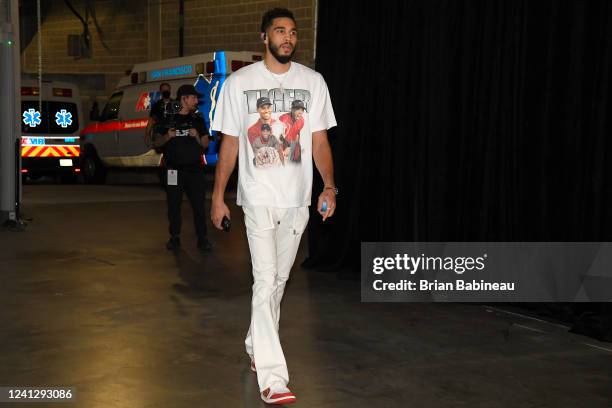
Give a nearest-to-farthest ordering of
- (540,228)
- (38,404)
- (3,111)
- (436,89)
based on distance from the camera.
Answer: (38,404)
(540,228)
(436,89)
(3,111)

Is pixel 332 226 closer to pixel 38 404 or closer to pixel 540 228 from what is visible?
pixel 540 228

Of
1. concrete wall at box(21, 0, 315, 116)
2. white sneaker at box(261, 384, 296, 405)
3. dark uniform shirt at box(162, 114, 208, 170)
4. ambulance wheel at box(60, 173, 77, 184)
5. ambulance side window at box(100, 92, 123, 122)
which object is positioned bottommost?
ambulance wheel at box(60, 173, 77, 184)

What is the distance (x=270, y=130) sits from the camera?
4547 millimetres

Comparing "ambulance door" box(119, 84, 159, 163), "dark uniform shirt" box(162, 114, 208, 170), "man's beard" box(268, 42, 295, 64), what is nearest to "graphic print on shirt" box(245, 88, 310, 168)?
"man's beard" box(268, 42, 295, 64)

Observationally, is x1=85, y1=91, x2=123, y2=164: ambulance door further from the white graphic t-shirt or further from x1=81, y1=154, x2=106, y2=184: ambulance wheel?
the white graphic t-shirt

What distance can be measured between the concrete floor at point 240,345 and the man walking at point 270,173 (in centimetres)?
37

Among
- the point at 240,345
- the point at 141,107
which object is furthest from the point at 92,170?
the point at 240,345

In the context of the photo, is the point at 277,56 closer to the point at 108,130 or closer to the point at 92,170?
the point at 108,130

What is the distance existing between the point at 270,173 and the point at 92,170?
59.2 ft

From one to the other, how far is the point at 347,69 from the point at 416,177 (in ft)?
4.33

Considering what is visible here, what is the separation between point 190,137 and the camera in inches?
380

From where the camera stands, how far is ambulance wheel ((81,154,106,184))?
850 inches

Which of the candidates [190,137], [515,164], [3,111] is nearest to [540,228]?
[515,164]

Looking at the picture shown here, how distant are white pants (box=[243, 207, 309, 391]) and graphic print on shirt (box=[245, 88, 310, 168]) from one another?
25cm
